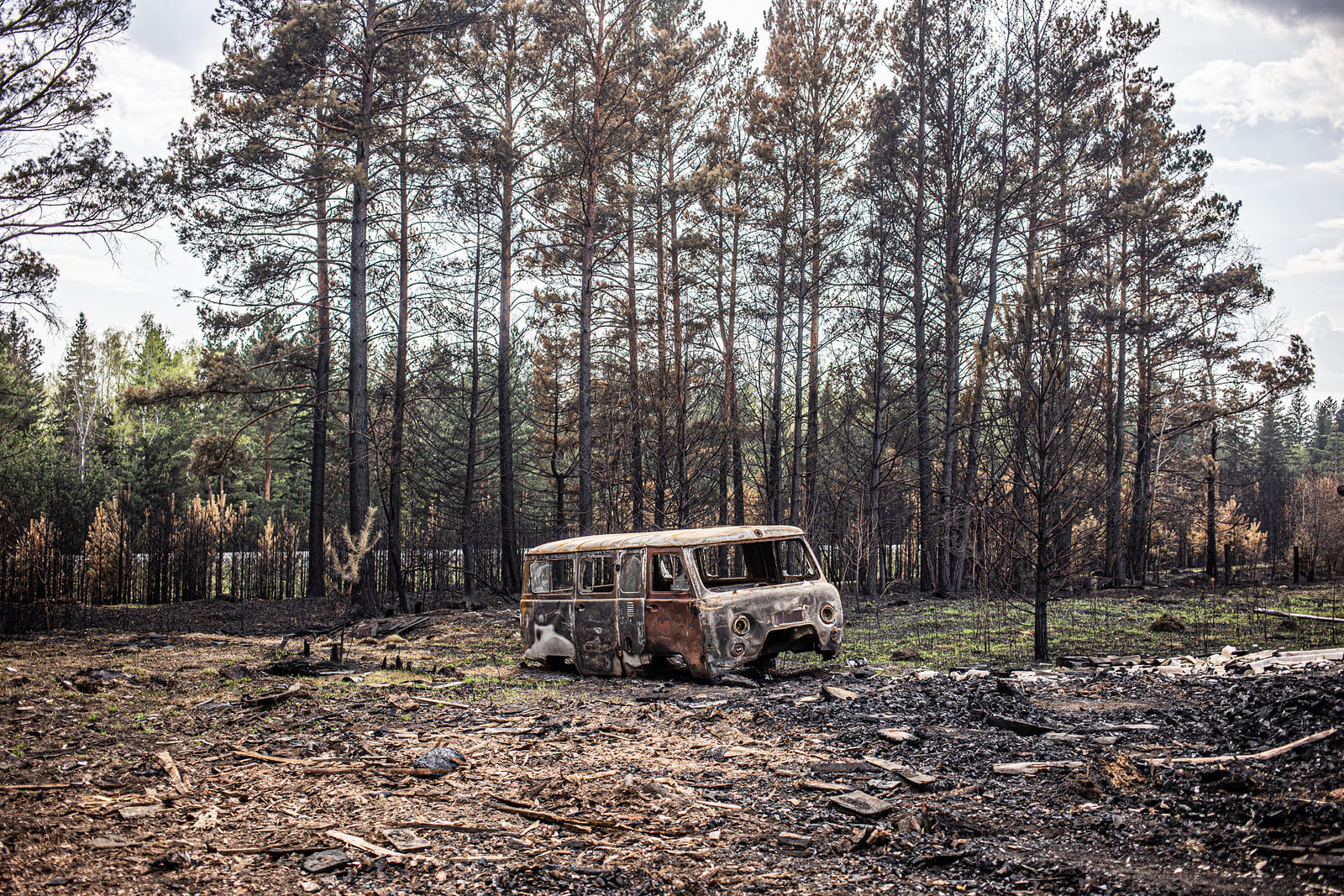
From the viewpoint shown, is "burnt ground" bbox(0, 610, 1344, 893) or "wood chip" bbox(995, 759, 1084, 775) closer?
"burnt ground" bbox(0, 610, 1344, 893)

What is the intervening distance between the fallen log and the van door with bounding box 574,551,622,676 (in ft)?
19.4

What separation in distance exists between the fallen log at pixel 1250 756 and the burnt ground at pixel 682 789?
5cm

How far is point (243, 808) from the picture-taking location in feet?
16.3

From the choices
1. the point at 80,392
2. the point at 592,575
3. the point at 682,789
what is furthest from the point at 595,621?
the point at 80,392

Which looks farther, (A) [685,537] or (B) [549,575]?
(B) [549,575]

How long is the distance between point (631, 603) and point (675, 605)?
27.3 inches

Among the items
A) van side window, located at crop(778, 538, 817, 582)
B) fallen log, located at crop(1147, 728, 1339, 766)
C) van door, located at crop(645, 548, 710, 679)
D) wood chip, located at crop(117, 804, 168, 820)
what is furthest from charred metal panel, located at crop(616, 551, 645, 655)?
fallen log, located at crop(1147, 728, 1339, 766)

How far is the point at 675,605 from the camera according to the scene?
8.93m

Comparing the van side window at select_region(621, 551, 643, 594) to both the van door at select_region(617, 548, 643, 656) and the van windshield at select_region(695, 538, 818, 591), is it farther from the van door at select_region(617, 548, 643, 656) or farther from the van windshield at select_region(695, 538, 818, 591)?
the van windshield at select_region(695, 538, 818, 591)

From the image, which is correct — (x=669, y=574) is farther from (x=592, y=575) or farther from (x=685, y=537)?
(x=685, y=537)

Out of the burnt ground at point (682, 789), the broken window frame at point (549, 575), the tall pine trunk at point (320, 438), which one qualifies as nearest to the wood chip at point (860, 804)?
the burnt ground at point (682, 789)

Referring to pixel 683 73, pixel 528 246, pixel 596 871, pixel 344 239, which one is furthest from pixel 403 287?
pixel 596 871

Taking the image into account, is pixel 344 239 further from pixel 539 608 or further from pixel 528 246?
pixel 539 608

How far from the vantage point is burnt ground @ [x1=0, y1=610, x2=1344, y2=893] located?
3.90 meters
